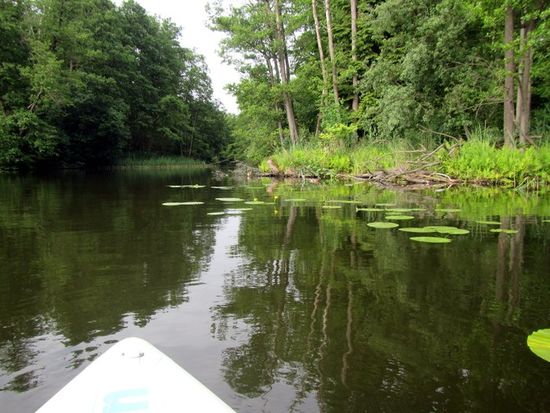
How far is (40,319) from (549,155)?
10184 mm

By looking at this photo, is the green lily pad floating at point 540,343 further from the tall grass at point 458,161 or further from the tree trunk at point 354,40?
the tree trunk at point 354,40

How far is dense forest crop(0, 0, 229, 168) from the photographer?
2334 cm

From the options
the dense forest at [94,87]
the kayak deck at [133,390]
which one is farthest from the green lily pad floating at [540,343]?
the dense forest at [94,87]

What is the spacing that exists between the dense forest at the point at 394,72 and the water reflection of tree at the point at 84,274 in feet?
28.8

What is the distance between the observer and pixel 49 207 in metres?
7.63

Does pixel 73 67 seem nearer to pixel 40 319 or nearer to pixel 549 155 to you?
pixel 549 155

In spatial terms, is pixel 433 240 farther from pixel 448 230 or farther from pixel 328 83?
pixel 328 83

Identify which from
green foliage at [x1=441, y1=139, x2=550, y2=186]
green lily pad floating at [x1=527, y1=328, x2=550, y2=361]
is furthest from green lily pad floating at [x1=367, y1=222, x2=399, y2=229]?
green foliage at [x1=441, y1=139, x2=550, y2=186]

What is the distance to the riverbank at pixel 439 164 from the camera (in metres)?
9.74

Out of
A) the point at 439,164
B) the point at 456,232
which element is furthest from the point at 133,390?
the point at 439,164

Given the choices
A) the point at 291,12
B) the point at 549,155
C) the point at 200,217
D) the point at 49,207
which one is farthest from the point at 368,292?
the point at 291,12

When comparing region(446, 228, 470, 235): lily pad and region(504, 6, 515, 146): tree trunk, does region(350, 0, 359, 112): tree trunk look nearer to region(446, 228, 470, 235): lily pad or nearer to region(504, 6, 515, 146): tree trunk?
region(504, 6, 515, 146): tree trunk

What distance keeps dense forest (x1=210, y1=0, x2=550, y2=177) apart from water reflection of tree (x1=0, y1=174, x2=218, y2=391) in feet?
28.8

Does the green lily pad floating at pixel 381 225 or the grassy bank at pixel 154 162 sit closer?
the green lily pad floating at pixel 381 225
